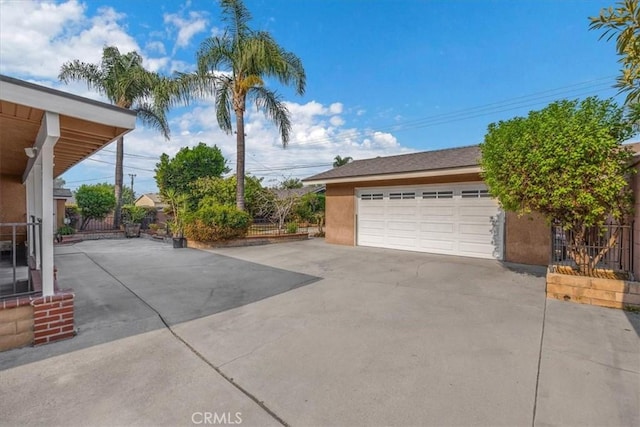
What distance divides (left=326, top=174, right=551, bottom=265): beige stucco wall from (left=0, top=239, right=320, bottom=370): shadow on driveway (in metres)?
5.00

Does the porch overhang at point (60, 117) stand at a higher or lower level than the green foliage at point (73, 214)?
higher

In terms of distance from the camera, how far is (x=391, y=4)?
10.5 m

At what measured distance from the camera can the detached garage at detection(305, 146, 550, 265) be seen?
28.0 ft

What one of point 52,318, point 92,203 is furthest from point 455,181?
point 92,203

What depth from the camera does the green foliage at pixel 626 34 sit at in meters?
3.77

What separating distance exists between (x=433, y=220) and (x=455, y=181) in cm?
144

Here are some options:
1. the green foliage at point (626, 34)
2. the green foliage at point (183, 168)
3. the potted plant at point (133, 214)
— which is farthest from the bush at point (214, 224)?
the green foliage at point (183, 168)

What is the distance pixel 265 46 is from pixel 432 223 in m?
9.22

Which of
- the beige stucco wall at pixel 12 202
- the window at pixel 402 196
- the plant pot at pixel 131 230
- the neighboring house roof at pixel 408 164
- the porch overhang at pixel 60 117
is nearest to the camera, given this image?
the porch overhang at pixel 60 117

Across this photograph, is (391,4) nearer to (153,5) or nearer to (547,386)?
(153,5)

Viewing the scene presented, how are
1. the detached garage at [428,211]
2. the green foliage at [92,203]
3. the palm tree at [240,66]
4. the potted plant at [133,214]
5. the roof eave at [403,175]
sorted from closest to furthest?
the detached garage at [428,211], the roof eave at [403,175], the palm tree at [240,66], the green foliage at [92,203], the potted plant at [133,214]

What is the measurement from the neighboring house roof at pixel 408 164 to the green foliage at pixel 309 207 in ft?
16.0

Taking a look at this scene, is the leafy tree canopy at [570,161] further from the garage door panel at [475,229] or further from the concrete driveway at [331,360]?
the garage door panel at [475,229]

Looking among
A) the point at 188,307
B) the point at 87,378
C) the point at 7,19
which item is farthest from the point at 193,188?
the point at 87,378
